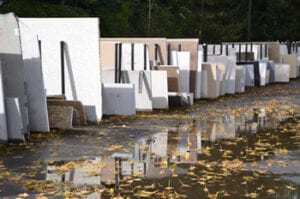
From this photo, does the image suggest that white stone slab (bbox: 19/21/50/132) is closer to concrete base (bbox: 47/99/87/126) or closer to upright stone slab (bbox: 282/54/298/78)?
concrete base (bbox: 47/99/87/126)

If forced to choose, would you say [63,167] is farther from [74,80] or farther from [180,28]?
[180,28]

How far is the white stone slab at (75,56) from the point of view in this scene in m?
12.7

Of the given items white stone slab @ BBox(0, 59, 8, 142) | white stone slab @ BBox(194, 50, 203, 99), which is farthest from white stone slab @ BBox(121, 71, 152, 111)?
white stone slab @ BBox(0, 59, 8, 142)

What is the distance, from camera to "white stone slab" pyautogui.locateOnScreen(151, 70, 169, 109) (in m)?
15.9

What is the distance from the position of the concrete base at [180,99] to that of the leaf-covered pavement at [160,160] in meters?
2.24

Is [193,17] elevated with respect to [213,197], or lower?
elevated

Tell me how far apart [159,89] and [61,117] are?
4673mm

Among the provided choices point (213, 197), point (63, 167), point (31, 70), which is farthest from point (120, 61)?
point (213, 197)

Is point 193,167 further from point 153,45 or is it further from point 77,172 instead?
point 153,45

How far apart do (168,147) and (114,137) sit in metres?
1.42

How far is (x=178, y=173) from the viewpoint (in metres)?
7.95

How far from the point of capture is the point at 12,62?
10430 millimetres

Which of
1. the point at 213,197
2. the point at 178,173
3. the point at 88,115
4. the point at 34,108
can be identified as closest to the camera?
the point at 213,197

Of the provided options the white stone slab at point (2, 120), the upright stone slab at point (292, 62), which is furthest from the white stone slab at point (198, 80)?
the upright stone slab at point (292, 62)
